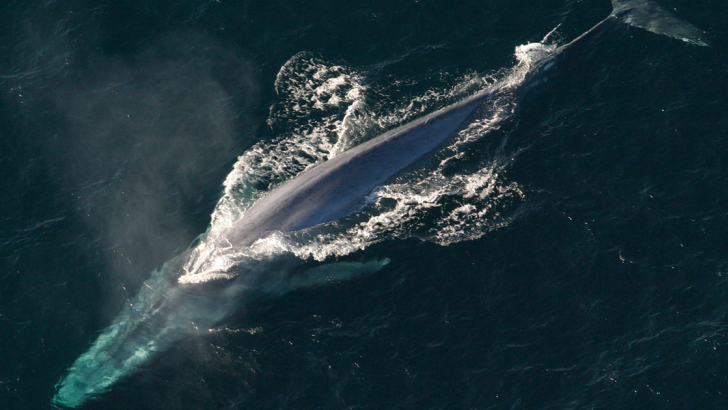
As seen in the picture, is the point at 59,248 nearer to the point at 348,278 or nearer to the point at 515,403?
the point at 348,278

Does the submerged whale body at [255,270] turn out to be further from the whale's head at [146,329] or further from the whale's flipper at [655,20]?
the whale's flipper at [655,20]

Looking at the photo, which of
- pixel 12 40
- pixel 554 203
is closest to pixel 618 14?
pixel 554 203

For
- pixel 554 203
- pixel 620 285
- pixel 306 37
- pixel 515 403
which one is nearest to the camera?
pixel 515 403

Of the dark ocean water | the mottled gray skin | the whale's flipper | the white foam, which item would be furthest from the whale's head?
the whale's flipper

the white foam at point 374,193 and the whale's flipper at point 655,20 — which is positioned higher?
the whale's flipper at point 655,20

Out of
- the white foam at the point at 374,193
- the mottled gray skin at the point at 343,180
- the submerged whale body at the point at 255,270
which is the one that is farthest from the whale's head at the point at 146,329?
the mottled gray skin at the point at 343,180

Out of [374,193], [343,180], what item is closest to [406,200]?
[374,193]
